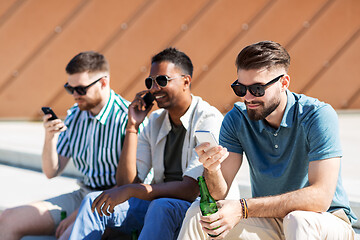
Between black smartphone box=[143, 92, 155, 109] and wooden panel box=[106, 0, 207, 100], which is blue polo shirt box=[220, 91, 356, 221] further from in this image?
wooden panel box=[106, 0, 207, 100]

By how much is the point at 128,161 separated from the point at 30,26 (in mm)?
5897

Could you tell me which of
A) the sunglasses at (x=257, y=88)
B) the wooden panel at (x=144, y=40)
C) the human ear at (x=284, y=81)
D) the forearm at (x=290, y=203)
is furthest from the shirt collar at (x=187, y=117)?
the wooden panel at (x=144, y=40)

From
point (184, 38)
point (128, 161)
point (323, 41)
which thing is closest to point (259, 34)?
point (323, 41)

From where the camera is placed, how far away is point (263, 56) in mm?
2266

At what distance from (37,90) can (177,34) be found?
270 centimetres

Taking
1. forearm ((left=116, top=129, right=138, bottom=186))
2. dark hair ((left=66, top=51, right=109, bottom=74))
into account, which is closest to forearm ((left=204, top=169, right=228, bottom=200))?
forearm ((left=116, top=129, right=138, bottom=186))

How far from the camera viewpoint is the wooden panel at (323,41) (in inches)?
312

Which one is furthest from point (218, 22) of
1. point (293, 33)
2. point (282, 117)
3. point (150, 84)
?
point (282, 117)

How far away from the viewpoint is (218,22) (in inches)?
313

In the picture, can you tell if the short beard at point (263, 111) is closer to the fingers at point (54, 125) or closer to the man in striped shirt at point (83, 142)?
the man in striped shirt at point (83, 142)

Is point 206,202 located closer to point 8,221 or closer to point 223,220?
point 223,220

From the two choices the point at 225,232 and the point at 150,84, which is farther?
the point at 150,84

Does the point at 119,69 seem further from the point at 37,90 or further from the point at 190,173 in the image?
the point at 190,173

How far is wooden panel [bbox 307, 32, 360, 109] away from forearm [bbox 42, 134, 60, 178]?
577 centimetres
